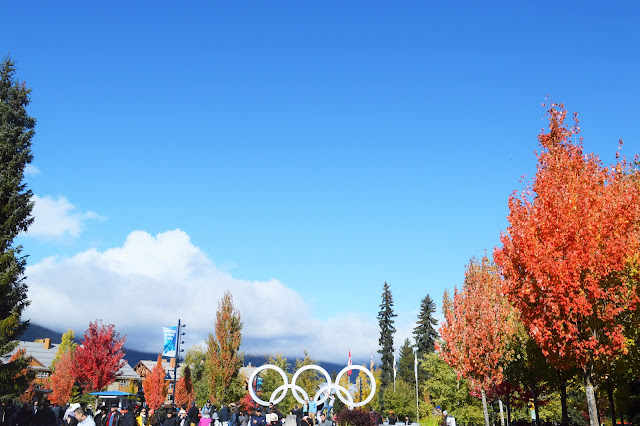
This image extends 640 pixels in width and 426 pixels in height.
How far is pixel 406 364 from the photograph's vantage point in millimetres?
100812

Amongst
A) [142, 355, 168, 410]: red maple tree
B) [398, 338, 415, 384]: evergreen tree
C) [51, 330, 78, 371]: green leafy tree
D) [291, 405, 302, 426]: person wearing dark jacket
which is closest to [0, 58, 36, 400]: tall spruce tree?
[291, 405, 302, 426]: person wearing dark jacket

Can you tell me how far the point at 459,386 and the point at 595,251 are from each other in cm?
2236

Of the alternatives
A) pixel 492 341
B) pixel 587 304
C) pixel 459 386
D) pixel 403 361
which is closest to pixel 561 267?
pixel 587 304

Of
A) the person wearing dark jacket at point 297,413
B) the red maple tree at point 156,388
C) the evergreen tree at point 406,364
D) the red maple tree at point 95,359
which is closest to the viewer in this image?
the person wearing dark jacket at point 297,413

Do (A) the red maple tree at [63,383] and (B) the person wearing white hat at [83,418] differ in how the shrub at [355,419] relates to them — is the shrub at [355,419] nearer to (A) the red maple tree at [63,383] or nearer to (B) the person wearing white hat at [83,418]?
(B) the person wearing white hat at [83,418]

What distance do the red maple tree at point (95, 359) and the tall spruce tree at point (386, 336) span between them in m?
58.7

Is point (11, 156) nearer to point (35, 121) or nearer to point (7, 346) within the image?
point (35, 121)

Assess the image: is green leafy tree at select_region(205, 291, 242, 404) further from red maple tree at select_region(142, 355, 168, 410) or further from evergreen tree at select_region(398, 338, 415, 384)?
evergreen tree at select_region(398, 338, 415, 384)

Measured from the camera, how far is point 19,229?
27.5 metres

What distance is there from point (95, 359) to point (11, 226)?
68.4 ft

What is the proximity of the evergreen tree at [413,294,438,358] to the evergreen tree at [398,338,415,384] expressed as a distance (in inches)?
274

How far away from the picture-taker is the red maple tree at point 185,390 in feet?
231

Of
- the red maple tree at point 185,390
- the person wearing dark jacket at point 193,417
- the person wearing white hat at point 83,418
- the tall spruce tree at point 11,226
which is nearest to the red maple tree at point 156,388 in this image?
the red maple tree at point 185,390

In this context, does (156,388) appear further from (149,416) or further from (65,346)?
(149,416)
